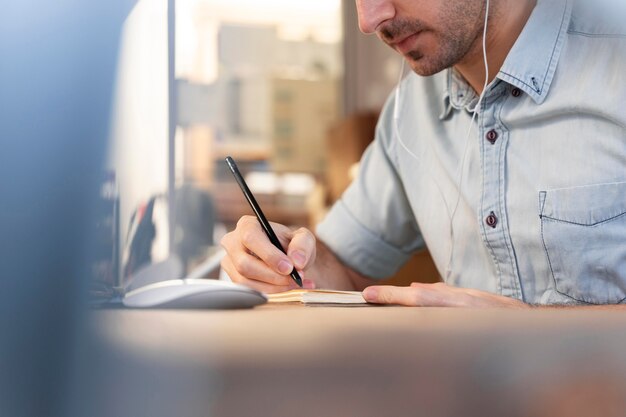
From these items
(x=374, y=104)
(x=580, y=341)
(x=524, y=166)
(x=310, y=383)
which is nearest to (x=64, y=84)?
(x=310, y=383)

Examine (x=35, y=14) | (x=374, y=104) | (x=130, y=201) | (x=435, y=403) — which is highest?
(x=374, y=104)

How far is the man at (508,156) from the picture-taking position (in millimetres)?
956

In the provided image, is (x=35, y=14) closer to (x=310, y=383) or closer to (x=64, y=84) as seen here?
(x=64, y=84)

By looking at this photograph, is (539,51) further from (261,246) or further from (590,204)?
(261,246)

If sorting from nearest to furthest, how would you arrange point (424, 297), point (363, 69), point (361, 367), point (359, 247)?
point (361, 367) < point (424, 297) < point (359, 247) < point (363, 69)

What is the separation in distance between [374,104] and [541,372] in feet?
12.7

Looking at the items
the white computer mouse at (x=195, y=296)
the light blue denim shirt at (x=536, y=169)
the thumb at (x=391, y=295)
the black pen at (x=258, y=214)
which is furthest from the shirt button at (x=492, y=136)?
the white computer mouse at (x=195, y=296)

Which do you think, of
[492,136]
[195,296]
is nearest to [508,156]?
[492,136]

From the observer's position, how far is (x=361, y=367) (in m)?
0.44

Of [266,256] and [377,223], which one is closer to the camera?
[266,256]

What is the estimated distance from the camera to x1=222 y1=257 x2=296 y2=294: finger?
35.1 inches

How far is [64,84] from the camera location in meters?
0.51

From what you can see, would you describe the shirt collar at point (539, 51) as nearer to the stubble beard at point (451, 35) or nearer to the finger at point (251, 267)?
the stubble beard at point (451, 35)

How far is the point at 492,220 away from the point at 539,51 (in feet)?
0.74
